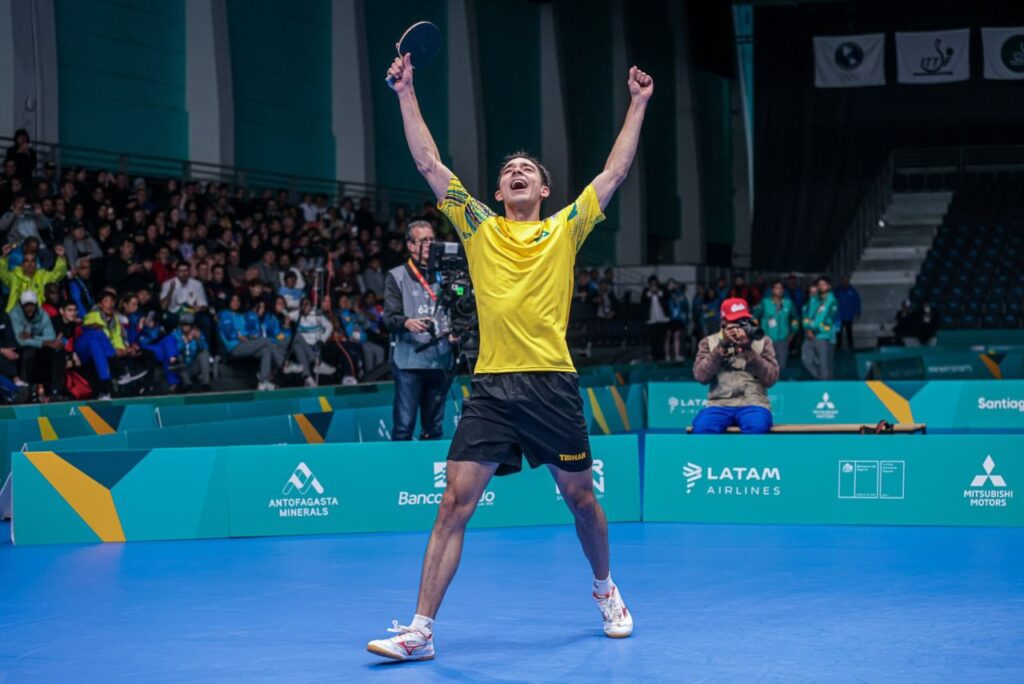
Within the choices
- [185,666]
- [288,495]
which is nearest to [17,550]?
[288,495]

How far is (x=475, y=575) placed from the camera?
257 inches

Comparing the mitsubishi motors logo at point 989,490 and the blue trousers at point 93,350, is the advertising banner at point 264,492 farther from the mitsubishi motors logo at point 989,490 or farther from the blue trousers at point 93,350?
the blue trousers at point 93,350

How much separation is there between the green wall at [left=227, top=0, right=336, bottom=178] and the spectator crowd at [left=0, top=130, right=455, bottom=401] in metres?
3.53

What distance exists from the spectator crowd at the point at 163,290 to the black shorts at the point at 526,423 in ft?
30.4

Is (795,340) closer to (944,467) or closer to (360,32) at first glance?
(360,32)

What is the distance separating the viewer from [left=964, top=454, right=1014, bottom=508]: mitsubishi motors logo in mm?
8125

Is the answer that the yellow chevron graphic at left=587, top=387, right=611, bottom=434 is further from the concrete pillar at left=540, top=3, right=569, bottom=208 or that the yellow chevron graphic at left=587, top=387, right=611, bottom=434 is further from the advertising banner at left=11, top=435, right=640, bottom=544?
the concrete pillar at left=540, top=3, right=569, bottom=208

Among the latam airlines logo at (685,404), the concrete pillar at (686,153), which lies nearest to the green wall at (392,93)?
the concrete pillar at (686,153)

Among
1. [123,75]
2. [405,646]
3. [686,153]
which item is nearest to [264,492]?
[405,646]

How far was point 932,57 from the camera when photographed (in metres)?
29.8

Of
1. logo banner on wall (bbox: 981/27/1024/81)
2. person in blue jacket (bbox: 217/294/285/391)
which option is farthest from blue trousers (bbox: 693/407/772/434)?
logo banner on wall (bbox: 981/27/1024/81)

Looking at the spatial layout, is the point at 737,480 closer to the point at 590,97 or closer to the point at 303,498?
the point at 303,498

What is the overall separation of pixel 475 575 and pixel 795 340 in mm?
20065

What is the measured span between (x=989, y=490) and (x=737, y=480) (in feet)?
4.97
